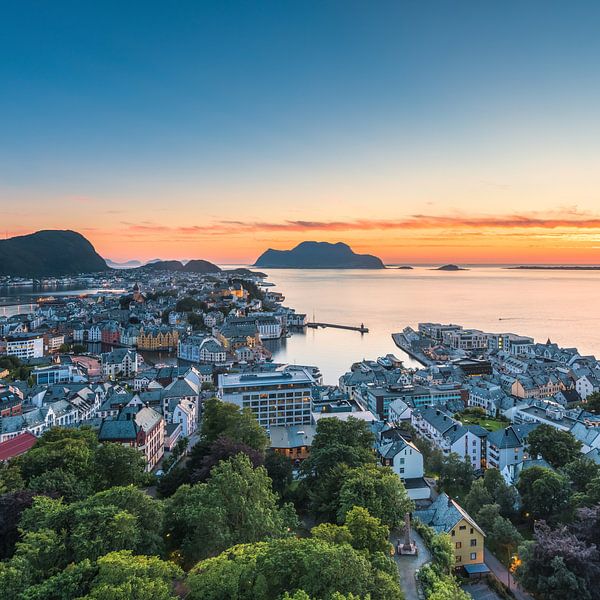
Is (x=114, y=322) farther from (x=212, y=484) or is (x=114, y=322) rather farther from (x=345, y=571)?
(x=345, y=571)

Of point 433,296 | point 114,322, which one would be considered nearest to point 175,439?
point 114,322

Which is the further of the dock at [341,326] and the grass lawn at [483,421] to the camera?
the dock at [341,326]

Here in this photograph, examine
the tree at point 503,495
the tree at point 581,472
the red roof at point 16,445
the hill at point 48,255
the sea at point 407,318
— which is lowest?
the sea at point 407,318

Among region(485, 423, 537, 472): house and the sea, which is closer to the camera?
region(485, 423, 537, 472): house

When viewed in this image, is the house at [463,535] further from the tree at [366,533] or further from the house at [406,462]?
the house at [406,462]

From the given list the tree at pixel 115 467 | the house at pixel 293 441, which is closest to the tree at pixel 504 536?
the house at pixel 293 441

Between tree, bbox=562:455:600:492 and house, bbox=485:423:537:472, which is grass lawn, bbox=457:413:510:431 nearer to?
house, bbox=485:423:537:472

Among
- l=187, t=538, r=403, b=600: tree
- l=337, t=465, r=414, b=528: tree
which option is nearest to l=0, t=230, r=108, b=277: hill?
l=337, t=465, r=414, b=528: tree
